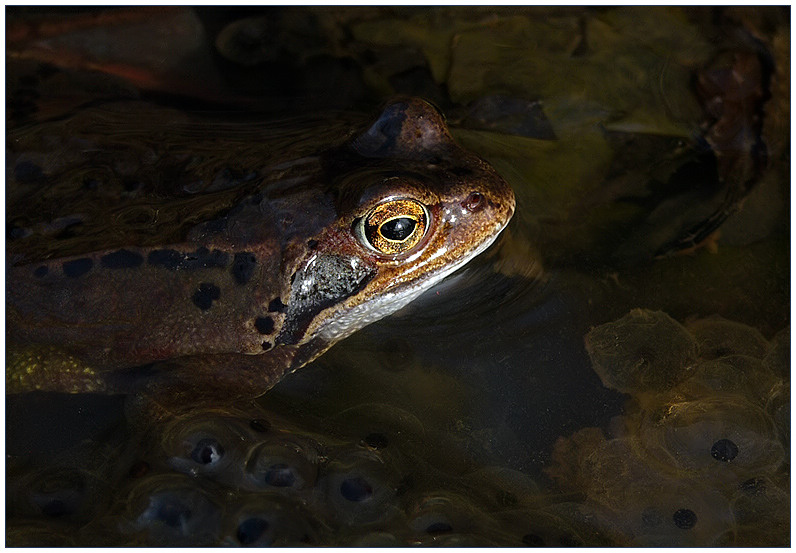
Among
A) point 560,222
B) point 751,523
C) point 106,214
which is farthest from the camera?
point 560,222

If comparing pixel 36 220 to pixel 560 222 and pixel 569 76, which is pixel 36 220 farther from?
pixel 569 76

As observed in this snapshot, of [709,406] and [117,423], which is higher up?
[117,423]

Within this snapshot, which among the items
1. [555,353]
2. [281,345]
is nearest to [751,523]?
[555,353]

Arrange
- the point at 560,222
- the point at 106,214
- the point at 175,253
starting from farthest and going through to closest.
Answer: the point at 560,222
the point at 106,214
the point at 175,253

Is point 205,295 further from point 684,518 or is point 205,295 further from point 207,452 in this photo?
point 684,518

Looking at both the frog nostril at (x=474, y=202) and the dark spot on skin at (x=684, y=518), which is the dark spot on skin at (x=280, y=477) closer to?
the frog nostril at (x=474, y=202)

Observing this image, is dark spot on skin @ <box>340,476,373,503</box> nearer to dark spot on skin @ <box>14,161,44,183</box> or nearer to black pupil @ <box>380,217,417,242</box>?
black pupil @ <box>380,217,417,242</box>

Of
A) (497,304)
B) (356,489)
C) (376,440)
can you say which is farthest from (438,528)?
(497,304)
